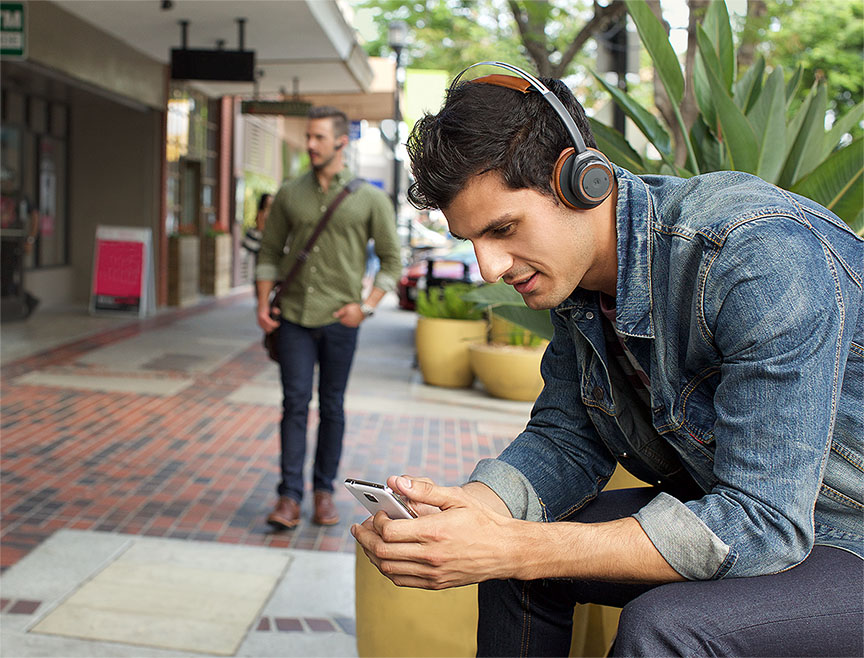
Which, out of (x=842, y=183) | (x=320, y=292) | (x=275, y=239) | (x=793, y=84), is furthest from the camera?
(x=275, y=239)

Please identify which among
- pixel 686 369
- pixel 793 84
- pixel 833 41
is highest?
pixel 833 41

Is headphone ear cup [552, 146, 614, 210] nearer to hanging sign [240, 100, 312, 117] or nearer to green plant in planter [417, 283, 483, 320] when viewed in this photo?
green plant in planter [417, 283, 483, 320]

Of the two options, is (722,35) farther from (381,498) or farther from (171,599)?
(171,599)

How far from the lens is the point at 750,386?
142cm

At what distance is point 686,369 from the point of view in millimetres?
1641

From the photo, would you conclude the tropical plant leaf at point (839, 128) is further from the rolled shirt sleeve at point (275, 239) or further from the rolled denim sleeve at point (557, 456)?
the rolled shirt sleeve at point (275, 239)

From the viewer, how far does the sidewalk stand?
10.9 ft

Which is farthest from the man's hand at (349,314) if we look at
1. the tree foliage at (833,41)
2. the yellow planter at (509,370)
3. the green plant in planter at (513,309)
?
the tree foliage at (833,41)

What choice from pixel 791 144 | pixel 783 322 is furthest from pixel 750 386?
pixel 791 144

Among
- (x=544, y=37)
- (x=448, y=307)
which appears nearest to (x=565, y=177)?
(x=448, y=307)

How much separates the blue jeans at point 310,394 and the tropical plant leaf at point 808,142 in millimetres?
2471

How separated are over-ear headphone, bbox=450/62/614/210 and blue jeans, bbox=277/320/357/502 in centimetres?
304

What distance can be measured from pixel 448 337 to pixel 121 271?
20.9 ft

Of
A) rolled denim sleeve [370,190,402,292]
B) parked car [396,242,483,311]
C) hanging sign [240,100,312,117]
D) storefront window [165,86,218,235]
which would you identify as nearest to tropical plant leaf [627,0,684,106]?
rolled denim sleeve [370,190,402,292]
